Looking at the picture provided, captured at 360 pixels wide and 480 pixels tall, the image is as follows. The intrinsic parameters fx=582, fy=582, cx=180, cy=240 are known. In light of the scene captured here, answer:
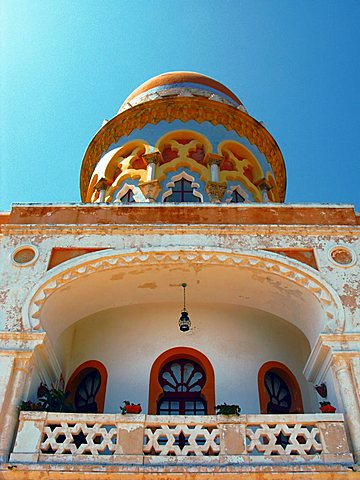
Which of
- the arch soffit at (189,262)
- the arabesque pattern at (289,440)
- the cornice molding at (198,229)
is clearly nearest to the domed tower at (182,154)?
the cornice molding at (198,229)

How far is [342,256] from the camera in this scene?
1109 centimetres

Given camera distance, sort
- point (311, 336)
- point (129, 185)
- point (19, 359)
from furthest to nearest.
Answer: point (129, 185) → point (311, 336) → point (19, 359)

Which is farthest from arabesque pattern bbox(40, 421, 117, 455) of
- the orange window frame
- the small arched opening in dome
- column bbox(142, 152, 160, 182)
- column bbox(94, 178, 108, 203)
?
column bbox(94, 178, 108, 203)

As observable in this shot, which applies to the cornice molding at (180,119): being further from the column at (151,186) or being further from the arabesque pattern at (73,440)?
the arabesque pattern at (73,440)

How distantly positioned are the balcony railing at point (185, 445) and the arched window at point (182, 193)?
7549 mm

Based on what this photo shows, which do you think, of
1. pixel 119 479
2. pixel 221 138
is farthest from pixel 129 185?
pixel 119 479

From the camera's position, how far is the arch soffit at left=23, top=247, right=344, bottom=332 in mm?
10414

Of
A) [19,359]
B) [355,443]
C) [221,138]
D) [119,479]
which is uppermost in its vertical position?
[221,138]

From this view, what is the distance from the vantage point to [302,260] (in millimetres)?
11008

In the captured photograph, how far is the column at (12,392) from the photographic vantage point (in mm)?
8844

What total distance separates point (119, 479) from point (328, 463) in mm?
3076

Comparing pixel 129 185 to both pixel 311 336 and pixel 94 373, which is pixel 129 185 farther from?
pixel 311 336

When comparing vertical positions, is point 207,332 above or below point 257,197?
below

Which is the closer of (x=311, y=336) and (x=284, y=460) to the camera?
(x=284, y=460)
